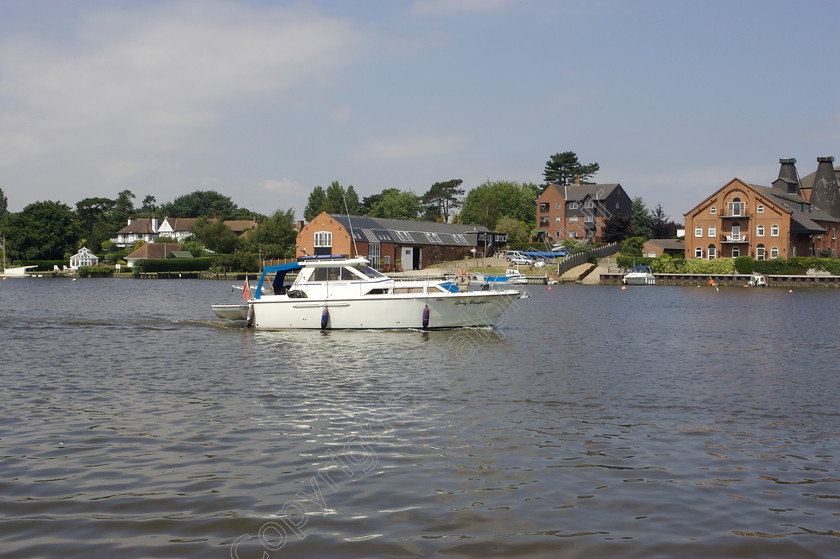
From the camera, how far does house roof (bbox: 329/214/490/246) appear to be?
92.0 m

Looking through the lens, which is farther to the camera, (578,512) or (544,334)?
(544,334)

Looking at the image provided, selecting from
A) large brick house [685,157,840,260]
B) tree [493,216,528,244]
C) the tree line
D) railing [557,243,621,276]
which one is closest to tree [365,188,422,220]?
the tree line

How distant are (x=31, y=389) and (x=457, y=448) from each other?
10735 mm

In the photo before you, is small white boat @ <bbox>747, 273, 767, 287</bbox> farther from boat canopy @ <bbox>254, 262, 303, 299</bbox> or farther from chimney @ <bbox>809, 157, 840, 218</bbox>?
boat canopy @ <bbox>254, 262, 303, 299</bbox>

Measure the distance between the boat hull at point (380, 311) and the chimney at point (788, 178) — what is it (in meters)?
86.0

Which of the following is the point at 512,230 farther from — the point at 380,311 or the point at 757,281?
the point at 380,311

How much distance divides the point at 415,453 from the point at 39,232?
12372 centimetres

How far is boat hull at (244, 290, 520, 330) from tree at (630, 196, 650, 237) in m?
90.5

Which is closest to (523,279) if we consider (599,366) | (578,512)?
(599,366)

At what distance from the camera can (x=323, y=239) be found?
91875mm

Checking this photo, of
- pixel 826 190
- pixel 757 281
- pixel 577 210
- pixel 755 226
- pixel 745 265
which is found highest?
pixel 826 190

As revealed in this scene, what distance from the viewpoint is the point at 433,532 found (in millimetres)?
8141

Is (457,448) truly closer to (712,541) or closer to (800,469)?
(712,541)

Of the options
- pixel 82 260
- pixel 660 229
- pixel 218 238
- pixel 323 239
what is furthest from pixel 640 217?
pixel 82 260
